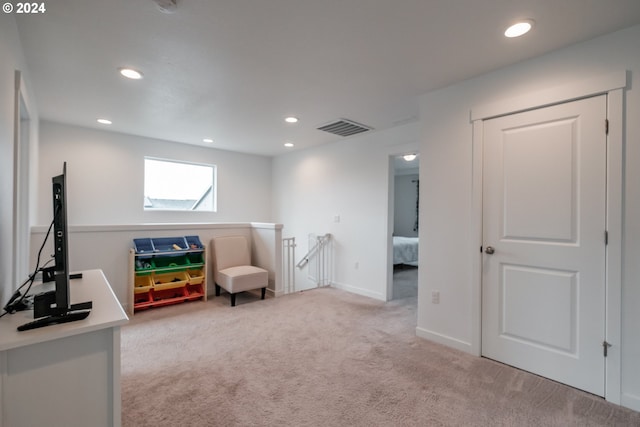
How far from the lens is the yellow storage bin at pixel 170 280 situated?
3.82 metres

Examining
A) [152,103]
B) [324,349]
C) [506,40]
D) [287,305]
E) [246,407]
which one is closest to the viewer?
[246,407]

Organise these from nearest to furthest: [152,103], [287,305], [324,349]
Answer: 1. [324,349]
2. [152,103]
3. [287,305]

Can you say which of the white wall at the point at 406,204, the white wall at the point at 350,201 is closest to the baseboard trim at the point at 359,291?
the white wall at the point at 350,201

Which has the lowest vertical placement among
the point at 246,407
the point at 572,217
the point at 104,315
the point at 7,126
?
the point at 246,407

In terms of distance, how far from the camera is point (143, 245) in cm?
380

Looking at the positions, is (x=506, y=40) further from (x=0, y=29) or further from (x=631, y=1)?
(x=0, y=29)

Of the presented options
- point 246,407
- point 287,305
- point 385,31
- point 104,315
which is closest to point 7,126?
point 104,315

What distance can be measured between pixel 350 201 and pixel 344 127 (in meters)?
1.21

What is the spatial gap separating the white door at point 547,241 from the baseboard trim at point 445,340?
5.4 inches

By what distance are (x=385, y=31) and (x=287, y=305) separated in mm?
3307

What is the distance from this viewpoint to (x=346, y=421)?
5.75 ft

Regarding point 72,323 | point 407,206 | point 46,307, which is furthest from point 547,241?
point 407,206

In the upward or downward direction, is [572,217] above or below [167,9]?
below

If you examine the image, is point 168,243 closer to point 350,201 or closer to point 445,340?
point 350,201
